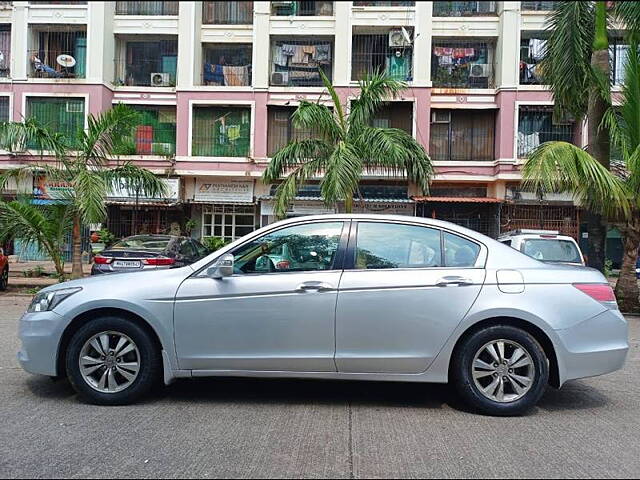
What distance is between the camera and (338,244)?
4969mm

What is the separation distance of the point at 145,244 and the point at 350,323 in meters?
8.54

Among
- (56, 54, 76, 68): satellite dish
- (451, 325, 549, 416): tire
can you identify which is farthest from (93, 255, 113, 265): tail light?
(56, 54, 76, 68): satellite dish

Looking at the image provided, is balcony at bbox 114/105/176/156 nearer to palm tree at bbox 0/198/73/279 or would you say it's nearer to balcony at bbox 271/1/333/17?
balcony at bbox 271/1/333/17

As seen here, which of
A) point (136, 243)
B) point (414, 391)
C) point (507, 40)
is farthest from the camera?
point (507, 40)

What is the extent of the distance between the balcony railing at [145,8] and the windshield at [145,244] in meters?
15.9

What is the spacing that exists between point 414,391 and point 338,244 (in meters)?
1.66

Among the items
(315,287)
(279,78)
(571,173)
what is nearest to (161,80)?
(279,78)

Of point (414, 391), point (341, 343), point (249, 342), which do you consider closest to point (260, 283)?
point (249, 342)

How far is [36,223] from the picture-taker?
14023 mm

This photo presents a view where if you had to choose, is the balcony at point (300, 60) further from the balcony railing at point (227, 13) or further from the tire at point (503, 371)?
the tire at point (503, 371)

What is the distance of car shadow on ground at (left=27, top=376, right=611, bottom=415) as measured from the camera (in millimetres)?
5078

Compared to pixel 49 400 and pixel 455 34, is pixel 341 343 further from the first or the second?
pixel 455 34

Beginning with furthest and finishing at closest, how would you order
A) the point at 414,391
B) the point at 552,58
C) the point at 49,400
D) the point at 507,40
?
the point at 507,40 < the point at 552,58 < the point at 414,391 < the point at 49,400

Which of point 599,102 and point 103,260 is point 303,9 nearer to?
point 599,102
